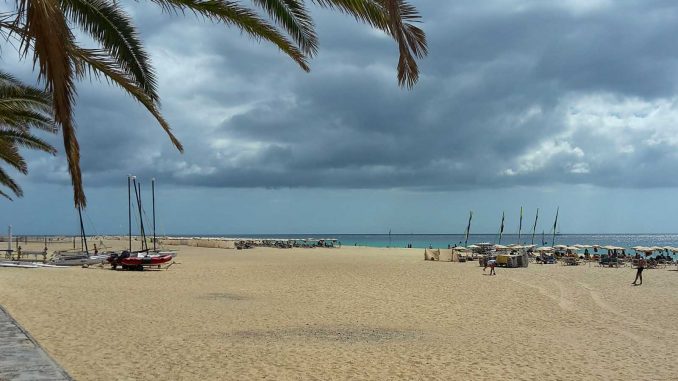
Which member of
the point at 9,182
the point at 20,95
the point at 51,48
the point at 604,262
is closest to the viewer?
the point at 51,48

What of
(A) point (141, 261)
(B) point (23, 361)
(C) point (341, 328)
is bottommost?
(C) point (341, 328)

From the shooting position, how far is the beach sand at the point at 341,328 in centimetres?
824

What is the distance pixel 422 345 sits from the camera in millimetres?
10000

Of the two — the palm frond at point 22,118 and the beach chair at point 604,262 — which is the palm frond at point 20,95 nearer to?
the palm frond at point 22,118

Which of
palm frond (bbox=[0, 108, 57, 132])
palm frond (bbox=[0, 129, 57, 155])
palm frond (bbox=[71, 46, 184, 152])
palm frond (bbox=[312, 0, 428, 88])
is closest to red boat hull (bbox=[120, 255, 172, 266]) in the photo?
palm frond (bbox=[0, 129, 57, 155])

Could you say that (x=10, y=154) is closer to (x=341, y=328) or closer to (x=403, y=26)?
(x=341, y=328)

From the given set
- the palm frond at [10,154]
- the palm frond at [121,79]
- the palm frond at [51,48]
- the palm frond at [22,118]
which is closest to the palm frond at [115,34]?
the palm frond at [121,79]

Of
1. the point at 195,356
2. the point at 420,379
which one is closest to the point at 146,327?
the point at 195,356

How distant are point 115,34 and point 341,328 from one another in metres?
7.49

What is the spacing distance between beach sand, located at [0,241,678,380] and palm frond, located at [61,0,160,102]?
4.01 metres

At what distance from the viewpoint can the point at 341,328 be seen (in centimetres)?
1162

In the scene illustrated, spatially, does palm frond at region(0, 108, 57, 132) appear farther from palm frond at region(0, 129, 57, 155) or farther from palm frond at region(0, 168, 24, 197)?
palm frond at region(0, 168, 24, 197)

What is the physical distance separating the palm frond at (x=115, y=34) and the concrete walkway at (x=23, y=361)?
359 cm

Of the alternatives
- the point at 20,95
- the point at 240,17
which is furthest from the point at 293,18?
the point at 20,95
